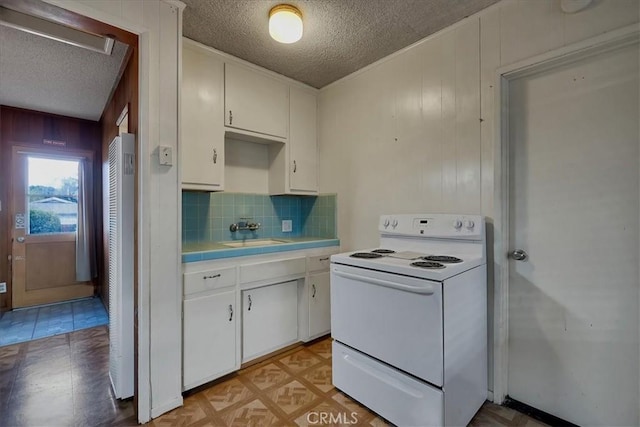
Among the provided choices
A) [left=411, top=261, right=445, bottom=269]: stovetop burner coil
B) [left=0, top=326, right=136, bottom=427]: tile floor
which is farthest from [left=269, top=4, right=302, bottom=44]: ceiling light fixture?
[left=0, top=326, right=136, bottom=427]: tile floor

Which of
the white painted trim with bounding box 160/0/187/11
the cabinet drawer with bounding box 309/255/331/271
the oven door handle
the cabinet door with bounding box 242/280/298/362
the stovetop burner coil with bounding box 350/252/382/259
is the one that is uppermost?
the white painted trim with bounding box 160/0/187/11

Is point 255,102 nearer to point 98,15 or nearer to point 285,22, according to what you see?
point 285,22

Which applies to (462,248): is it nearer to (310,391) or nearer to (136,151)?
(310,391)

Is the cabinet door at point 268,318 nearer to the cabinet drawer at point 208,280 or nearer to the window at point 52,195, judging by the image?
the cabinet drawer at point 208,280

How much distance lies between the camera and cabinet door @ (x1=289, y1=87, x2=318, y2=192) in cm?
282

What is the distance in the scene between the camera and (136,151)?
5.68 ft

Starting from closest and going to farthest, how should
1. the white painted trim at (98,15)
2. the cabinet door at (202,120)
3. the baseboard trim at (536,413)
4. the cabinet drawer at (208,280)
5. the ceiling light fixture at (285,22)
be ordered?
the white painted trim at (98,15) < the baseboard trim at (536,413) < the ceiling light fixture at (285,22) < the cabinet drawer at (208,280) < the cabinet door at (202,120)

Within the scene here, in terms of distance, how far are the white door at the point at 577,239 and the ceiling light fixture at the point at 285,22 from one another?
54.0 inches

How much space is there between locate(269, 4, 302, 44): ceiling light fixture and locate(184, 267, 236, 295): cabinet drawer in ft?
5.06

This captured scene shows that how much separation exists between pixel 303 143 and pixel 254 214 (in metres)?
0.84

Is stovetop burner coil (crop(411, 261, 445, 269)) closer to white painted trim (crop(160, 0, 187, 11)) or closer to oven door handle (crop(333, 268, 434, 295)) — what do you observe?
oven door handle (crop(333, 268, 434, 295))

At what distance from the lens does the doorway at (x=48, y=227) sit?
Answer: 11.9 feet

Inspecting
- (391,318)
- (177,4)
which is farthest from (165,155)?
(391,318)

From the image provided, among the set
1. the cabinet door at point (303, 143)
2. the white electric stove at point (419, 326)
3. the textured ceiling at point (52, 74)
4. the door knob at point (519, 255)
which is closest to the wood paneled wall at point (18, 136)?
the textured ceiling at point (52, 74)
